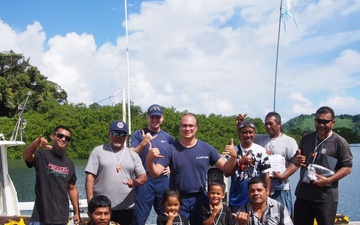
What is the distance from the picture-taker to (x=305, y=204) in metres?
4.54

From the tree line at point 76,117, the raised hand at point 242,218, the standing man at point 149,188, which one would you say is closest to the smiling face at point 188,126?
the standing man at point 149,188

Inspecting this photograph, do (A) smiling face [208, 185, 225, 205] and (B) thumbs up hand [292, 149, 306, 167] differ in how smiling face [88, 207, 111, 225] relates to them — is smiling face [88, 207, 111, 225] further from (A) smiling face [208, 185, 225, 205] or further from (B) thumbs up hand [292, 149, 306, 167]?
(B) thumbs up hand [292, 149, 306, 167]

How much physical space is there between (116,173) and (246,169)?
1381 mm

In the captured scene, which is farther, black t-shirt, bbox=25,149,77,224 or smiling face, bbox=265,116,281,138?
smiling face, bbox=265,116,281,138

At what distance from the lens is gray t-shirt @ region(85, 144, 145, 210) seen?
14.6 feet

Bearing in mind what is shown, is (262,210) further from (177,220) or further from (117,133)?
(117,133)

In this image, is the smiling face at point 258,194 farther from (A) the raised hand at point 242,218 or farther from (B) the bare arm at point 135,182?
(B) the bare arm at point 135,182

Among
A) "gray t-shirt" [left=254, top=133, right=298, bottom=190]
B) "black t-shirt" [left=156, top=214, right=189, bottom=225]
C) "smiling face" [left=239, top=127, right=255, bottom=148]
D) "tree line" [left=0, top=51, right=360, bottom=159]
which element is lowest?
"black t-shirt" [left=156, top=214, right=189, bottom=225]

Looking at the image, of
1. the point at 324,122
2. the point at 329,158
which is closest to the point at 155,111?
the point at 324,122

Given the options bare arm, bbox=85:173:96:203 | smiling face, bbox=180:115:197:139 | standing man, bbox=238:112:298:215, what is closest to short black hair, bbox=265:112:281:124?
standing man, bbox=238:112:298:215

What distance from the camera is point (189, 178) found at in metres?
Result: 4.35

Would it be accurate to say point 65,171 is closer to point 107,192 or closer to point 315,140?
point 107,192

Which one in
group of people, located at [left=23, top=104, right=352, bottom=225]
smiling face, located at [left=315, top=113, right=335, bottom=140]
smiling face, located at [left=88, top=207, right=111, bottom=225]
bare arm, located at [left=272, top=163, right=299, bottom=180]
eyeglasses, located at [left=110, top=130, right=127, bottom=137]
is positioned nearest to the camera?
smiling face, located at [left=88, top=207, right=111, bottom=225]

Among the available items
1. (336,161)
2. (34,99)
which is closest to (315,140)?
(336,161)
